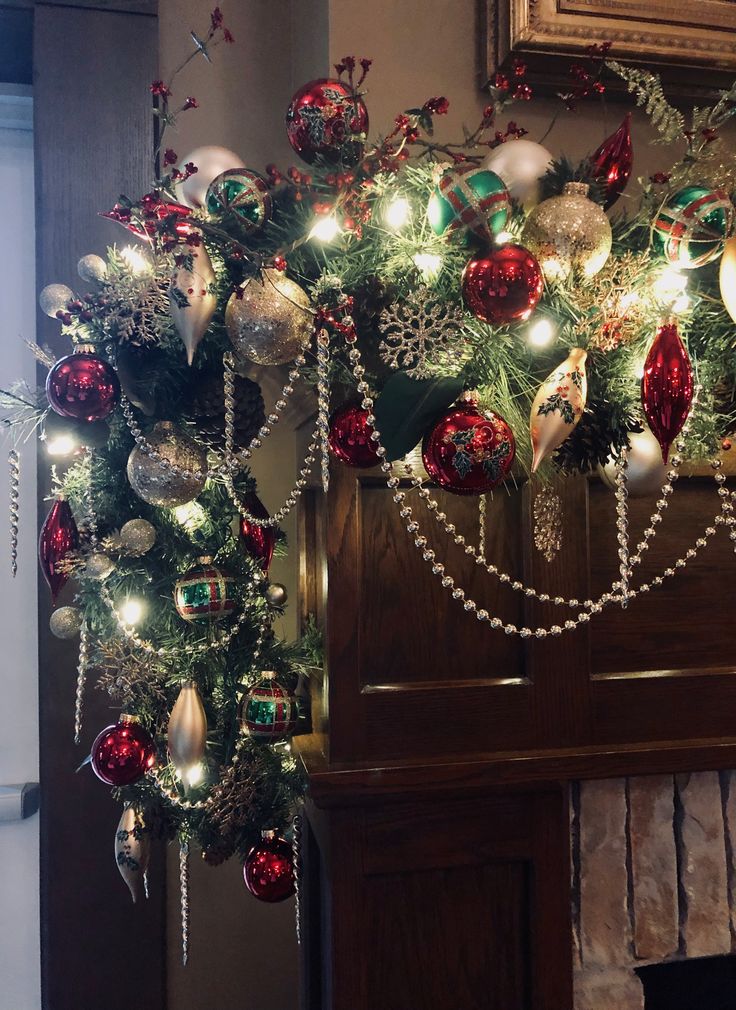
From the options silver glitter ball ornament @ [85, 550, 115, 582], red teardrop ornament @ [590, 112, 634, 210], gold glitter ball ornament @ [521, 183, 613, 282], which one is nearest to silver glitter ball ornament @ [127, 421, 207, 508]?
silver glitter ball ornament @ [85, 550, 115, 582]

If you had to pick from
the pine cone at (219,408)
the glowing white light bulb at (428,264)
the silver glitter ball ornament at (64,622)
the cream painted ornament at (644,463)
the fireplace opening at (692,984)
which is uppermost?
the glowing white light bulb at (428,264)

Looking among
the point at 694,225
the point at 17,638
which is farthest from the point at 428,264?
the point at 17,638

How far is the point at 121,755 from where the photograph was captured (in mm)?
900

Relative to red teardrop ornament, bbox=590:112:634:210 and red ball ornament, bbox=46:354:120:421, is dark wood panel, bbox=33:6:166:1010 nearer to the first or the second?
red ball ornament, bbox=46:354:120:421

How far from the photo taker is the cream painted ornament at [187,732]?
0.87 meters

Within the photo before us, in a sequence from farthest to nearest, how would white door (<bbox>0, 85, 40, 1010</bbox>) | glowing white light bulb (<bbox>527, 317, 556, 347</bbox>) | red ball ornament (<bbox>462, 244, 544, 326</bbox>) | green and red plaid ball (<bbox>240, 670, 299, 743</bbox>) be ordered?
white door (<bbox>0, 85, 40, 1010</bbox>) < green and red plaid ball (<bbox>240, 670, 299, 743</bbox>) < glowing white light bulb (<bbox>527, 317, 556, 347</bbox>) < red ball ornament (<bbox>462, 244, 544, 326</bbox>)

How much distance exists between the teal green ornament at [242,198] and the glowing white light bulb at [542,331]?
31 centimetres

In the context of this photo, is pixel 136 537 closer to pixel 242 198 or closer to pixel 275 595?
pixel 275 595

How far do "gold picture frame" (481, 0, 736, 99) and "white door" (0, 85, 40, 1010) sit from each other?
88 cm

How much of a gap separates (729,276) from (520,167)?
0.25 meters

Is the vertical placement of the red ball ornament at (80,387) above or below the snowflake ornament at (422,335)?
below

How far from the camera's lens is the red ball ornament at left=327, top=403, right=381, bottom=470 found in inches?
31.3

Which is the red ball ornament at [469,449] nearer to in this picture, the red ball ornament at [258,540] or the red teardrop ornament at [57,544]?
the red ball ornament at [258,540]

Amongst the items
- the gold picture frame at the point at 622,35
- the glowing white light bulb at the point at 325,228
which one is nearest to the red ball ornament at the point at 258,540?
the glowing white light bulb at the point at 325,228
